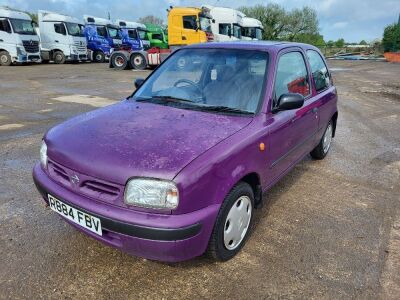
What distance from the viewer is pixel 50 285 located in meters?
2.56

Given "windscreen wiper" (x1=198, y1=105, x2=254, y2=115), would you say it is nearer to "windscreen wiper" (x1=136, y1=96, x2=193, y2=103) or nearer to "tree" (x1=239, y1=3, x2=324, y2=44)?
"windscreen wiper" (x1=136, y1=96, x2=193, y2=103)

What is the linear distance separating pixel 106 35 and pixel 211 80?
27.4m

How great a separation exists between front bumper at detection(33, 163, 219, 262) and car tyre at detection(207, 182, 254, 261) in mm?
129

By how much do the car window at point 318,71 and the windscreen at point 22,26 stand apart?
22104 millimetres

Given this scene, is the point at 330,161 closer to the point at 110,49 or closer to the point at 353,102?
the point at 353,102

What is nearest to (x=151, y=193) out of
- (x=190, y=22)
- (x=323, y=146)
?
(x=323, y=146)

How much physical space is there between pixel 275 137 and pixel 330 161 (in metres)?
2.43

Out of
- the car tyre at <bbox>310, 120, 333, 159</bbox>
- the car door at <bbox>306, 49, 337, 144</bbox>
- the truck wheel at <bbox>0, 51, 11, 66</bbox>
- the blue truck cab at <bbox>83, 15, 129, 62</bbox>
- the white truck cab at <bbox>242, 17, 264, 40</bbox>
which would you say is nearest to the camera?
the car door at <bbox>306, 49, 337, 144</bbox>

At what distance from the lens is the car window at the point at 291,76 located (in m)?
3.56

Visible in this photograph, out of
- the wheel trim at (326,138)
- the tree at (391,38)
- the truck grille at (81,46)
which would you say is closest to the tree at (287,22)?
the tree at (391,38)

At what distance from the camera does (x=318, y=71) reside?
4.82 metres

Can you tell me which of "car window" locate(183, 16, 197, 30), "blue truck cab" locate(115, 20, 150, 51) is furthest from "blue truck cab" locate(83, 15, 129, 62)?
"car window" locate(183, 16, 197, 30)

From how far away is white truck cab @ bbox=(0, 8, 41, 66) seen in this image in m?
21.8

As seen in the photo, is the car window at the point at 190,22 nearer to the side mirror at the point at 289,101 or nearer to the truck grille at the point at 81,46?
the truck grille at the point at 81,46
